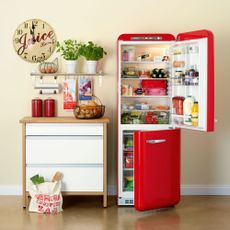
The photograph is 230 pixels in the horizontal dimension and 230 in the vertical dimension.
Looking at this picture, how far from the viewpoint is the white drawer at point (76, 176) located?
492cm

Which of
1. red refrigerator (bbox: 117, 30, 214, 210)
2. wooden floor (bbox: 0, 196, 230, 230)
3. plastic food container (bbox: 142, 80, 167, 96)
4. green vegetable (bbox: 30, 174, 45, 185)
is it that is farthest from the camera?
plastic food container (bbox: 142, 80, 167, 96)

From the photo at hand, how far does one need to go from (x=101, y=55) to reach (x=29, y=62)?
2.73 ft

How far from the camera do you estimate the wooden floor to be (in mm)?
→ 4332

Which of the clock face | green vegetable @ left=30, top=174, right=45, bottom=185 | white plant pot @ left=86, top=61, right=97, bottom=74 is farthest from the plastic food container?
green vegetable @ left=30, top=174, right=45, bottom=185

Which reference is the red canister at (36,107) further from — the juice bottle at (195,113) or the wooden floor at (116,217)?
the juice bottle at (195,113)

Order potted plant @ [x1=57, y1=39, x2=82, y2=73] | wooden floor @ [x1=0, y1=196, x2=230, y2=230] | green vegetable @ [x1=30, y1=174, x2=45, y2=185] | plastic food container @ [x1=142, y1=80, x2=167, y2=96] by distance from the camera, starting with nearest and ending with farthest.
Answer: wooden floor @ [x1=0, y1=196, x2=230, y2=230]
green vegetable @ [x1=30, y1=174, x2=45, y2=185]
plastic food container @ [x1=142, y1=80, x2=167, y2=96]
potted plant @ [x1=57, y1=39, x2=82, y2=73]

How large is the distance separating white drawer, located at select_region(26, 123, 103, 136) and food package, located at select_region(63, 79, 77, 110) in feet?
1.85

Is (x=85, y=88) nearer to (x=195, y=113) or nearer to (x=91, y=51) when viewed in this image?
(x=91, y=51)

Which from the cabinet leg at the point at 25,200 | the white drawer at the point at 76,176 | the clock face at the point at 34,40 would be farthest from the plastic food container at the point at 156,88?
the cabinet leg at the point at 25,200

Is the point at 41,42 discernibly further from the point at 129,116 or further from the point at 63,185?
the point at 63,185

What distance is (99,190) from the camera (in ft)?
16.2

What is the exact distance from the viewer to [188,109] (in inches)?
184

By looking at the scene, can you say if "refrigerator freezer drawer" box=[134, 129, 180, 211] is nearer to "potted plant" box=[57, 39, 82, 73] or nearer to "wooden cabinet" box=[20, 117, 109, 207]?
"wooden cabinet" box=[20, 117, 109, 207]

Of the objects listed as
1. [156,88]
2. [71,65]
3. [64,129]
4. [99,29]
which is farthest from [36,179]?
[99,29]
